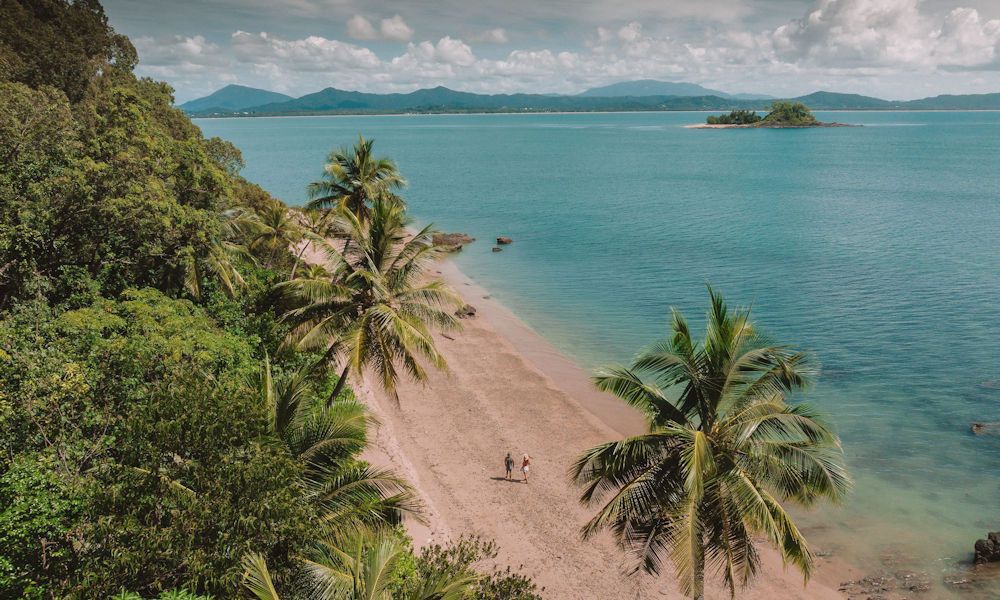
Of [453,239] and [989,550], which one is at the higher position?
[989,550]

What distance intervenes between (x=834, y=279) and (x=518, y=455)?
117 ft

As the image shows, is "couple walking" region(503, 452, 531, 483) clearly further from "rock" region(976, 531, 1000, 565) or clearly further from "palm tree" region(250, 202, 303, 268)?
"palm tree" region(250, 202, 303, 268)

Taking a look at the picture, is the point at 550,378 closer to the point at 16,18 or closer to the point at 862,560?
the point at 862,560

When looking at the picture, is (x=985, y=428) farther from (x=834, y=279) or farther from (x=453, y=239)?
(x=453, y=239)

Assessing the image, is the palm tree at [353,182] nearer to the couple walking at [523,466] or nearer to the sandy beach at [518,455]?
the sandy beach at [518,455]

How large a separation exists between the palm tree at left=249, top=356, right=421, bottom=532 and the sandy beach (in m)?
2.83

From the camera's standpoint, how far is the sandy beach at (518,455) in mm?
18812

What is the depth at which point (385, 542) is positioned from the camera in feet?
31.9

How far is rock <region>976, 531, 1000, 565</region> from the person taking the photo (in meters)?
19.4

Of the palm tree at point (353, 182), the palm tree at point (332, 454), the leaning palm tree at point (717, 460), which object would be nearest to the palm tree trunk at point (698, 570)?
the leaning palm tree at point (717, 460)

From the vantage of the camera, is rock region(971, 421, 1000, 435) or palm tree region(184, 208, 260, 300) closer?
palm tree region(184, 208, 260, 300)

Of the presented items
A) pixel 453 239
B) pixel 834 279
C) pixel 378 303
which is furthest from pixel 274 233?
pixel 834 279

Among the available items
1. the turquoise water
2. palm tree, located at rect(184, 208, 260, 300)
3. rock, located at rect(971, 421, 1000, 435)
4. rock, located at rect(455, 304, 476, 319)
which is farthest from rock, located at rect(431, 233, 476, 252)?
rock, located at rect(971, 421, 1000, 435)

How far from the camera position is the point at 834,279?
49156 millimetres
